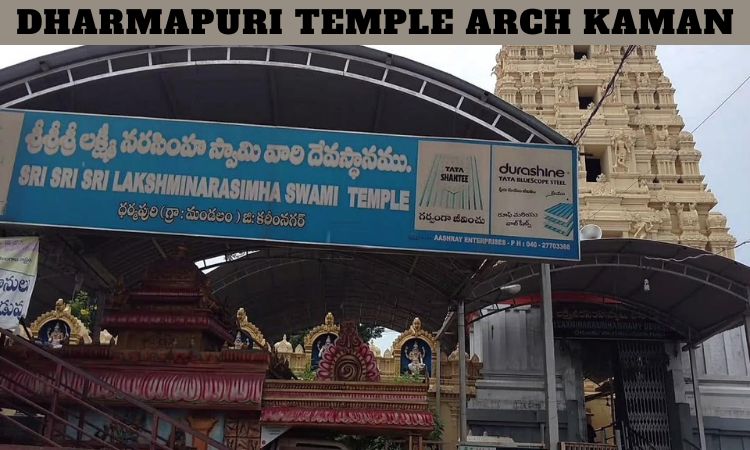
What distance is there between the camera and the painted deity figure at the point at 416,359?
55.4 feet

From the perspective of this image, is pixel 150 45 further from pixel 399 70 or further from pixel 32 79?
pixel 399 70

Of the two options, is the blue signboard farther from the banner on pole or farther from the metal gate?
the metal gate

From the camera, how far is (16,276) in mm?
11562

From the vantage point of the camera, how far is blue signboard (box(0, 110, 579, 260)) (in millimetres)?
11711

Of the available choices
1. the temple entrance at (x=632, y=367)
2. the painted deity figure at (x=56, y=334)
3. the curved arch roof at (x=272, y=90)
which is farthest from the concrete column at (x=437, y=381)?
the painted deity figure at (x=56, y=334)

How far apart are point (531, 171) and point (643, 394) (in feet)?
37.3

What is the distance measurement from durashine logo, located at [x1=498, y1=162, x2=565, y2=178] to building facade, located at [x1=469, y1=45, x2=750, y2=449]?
5.45m

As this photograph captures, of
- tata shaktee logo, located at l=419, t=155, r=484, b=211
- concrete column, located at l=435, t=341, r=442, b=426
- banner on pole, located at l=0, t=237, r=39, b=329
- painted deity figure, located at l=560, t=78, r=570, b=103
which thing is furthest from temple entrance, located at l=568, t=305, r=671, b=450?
banner on pole, located at l=0, t=237, r=39, b=329

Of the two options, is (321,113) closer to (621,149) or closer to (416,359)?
(416,359)

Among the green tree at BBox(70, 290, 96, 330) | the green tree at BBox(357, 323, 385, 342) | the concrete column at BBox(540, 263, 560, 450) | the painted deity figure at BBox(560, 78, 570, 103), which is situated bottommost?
the concrete column at BBox(540, 263, 560, 450)

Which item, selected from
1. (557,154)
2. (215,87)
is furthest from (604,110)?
(215,87)

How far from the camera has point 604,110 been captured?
94.3 feet

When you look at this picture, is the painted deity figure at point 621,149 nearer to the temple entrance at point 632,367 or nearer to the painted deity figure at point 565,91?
the painted deity figure at point 565,91

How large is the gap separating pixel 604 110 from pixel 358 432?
23.1 m
